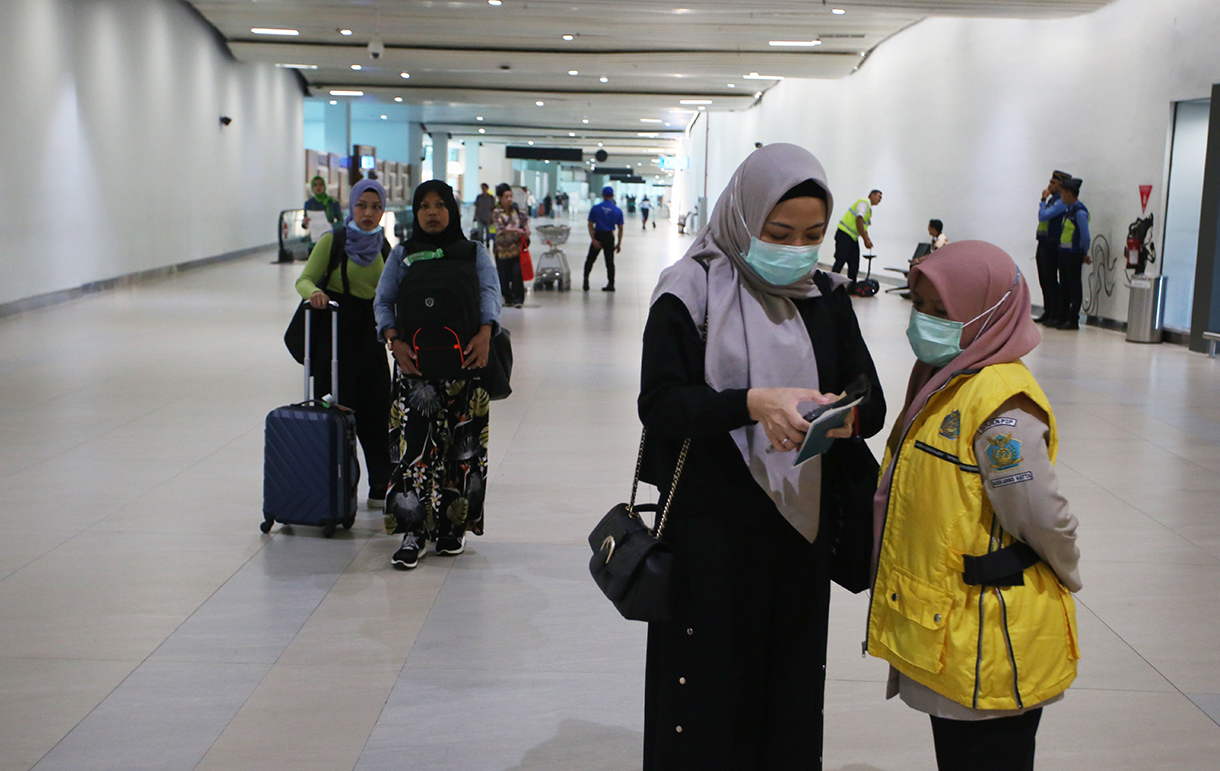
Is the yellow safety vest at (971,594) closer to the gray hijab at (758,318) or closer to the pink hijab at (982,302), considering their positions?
the pink hijab at (982,302)

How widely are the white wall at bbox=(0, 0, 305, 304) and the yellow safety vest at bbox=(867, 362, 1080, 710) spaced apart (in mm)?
13361

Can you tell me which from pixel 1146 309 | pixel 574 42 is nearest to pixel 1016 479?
pixel 1146 309

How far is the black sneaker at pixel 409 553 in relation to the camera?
4.57 metres

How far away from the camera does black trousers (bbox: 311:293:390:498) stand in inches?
211

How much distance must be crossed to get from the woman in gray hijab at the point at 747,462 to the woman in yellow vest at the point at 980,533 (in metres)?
0.14

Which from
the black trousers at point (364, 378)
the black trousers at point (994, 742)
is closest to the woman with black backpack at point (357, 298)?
the black trousers at point (364, 378)

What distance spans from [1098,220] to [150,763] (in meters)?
14.1

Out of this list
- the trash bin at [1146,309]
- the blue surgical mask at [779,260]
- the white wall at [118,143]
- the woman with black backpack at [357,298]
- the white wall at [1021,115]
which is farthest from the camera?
the white wall at [118,143]

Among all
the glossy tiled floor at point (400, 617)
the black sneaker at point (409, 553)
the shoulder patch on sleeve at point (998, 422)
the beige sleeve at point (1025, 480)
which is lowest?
the glossy tiled floor at point (400, 617)

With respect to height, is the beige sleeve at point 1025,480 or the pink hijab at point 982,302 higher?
the pink hijab at point 982,302

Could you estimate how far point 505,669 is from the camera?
11.8 ft

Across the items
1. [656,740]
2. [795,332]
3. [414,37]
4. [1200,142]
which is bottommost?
[656,740]

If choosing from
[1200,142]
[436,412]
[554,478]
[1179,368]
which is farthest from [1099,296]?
[436,412]

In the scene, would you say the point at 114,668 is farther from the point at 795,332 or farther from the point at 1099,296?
the point at 1099,296
